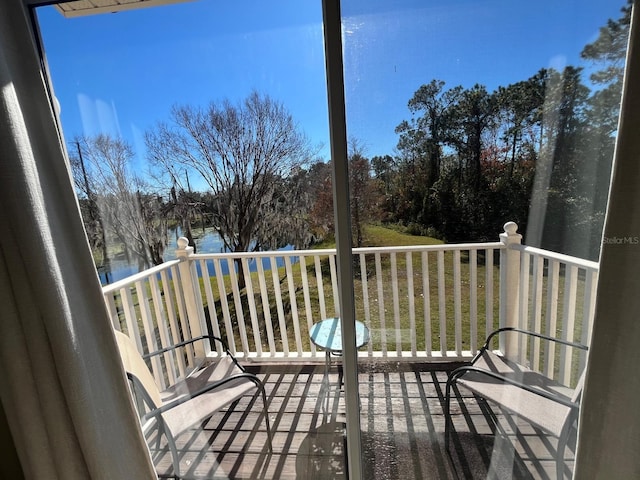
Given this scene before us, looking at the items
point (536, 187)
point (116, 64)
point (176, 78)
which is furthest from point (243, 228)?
point (536, 187)

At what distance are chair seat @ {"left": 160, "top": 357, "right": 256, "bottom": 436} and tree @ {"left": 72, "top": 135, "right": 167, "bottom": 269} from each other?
0.64m

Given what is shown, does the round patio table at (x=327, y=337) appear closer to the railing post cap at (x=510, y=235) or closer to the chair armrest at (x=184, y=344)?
the chair armrest at (x=184, y=344)

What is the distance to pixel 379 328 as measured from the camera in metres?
1.12

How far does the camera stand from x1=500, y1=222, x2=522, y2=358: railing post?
992 mm

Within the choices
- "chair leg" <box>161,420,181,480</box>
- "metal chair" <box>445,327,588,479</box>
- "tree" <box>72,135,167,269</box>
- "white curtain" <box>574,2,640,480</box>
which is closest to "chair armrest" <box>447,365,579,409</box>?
"metal chair" <box>445,327,588,479</box>

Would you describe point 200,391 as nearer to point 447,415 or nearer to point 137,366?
point 137,366

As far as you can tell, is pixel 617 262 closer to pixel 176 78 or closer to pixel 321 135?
pixel 321 135

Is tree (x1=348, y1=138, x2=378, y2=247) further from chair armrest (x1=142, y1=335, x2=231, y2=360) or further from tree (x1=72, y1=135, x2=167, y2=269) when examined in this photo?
chair armrest (x1=142, y1=335, x2=231, y2=360)

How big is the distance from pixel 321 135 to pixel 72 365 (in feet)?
3.45

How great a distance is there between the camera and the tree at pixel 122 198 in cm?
122

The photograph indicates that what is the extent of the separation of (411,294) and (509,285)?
0.34 metres

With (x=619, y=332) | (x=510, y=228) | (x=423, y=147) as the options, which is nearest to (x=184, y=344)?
(x=423, y=147)

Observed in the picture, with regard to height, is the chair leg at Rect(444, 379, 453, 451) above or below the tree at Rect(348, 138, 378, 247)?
below

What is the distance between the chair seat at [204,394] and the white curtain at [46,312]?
0.39m
